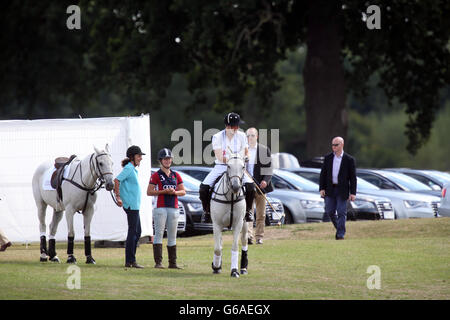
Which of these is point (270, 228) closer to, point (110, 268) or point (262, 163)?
point (262, 163)

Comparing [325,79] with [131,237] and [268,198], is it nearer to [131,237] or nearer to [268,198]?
[268,198]

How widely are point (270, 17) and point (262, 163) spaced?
16923 mm

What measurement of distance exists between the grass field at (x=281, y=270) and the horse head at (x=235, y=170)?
4.61 ft

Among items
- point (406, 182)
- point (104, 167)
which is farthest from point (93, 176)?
point (406, 182)

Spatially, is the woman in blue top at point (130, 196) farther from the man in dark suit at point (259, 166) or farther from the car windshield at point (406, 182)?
the car windshield at point (406, 182)

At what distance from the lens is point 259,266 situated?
16.7 metres

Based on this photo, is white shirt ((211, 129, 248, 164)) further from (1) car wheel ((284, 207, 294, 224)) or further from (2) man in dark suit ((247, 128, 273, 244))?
(1) car wheel ((284, 207, 294, 224))

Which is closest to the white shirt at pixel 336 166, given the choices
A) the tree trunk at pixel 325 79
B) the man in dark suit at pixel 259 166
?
the man in dark suit at pixel 259 166

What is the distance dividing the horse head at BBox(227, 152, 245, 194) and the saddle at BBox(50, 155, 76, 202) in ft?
14.2

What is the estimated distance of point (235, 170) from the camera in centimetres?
1477
